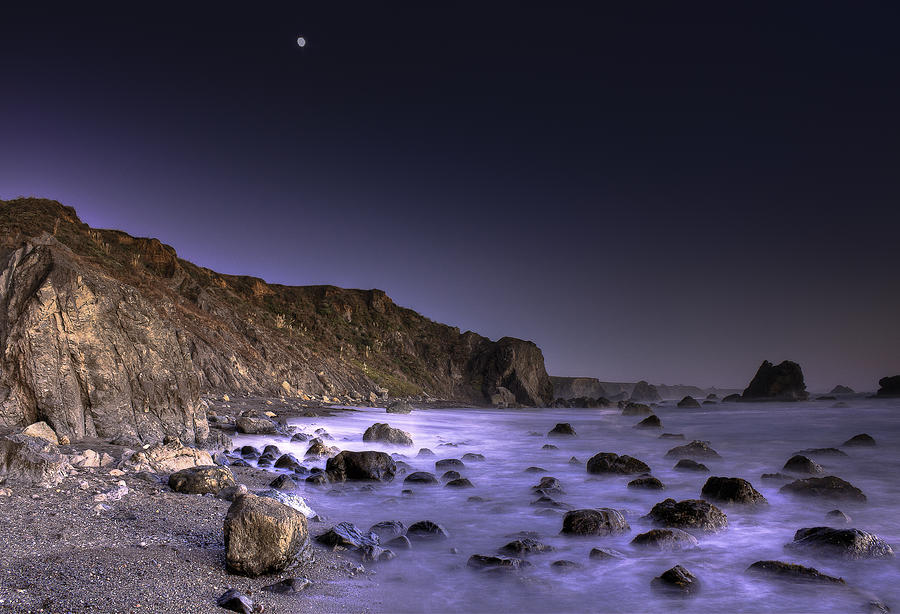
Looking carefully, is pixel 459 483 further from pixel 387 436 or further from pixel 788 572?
pixel 387 436

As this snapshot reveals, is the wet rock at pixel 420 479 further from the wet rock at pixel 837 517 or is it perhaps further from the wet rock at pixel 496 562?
the wet rock at pixel 837 517

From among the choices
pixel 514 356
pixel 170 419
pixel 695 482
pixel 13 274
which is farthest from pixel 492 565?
pixel 514 356

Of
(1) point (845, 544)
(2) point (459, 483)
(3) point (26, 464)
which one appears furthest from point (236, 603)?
(2) point (459, 483)

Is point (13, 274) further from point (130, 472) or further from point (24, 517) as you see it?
point (24, 517)

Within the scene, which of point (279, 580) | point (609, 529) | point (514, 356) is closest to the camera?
point (279, 580)

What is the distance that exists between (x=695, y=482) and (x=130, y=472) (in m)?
12.7

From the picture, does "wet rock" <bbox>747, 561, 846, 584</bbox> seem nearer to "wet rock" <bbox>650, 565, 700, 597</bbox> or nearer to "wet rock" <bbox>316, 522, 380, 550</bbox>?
"wet rock" <bbox>650, 565, 700, 597</bbox>

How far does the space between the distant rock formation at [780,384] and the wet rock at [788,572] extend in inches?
3006

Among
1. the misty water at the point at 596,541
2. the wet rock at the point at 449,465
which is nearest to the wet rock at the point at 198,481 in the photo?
the misty water at the point at 596,541

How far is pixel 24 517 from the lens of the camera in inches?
214

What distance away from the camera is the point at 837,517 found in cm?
864

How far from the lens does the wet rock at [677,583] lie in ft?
18.0

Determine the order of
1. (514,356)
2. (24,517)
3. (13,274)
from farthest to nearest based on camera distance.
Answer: (514,356) → (13,274) → (24,517)

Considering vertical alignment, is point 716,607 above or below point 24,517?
below
